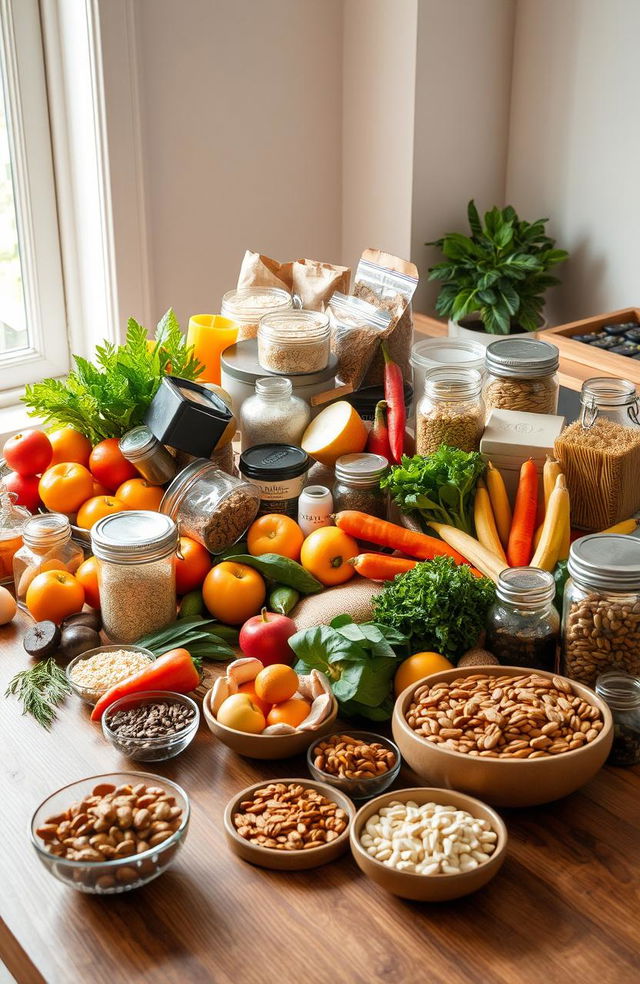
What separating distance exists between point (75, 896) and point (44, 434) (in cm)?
90

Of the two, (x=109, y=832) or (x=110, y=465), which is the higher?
(x=110, y=465)

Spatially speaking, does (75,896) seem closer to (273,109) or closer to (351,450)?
(351,450)

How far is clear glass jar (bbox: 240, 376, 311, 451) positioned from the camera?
65.1 inches

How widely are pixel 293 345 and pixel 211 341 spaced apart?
282 mm

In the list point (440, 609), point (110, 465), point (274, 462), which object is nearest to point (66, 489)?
point (110, 465)

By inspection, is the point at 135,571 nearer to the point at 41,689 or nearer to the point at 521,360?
the point at 41,689

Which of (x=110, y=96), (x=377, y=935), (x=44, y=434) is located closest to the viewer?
(x=377, y=935)

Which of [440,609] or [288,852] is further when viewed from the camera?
[440,609]

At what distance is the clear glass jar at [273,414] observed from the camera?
165cm

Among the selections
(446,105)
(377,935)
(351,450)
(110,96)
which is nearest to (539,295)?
(446,105)

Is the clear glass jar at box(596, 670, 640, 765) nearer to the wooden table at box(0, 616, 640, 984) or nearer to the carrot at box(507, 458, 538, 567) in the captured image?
the wooden table at box(0, 616, 640, 984)

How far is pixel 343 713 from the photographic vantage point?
126 cm

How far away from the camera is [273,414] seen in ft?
5.47

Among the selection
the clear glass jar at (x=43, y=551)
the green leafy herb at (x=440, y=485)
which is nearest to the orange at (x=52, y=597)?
Result: the clear glass jar at (x=43, y=551)
